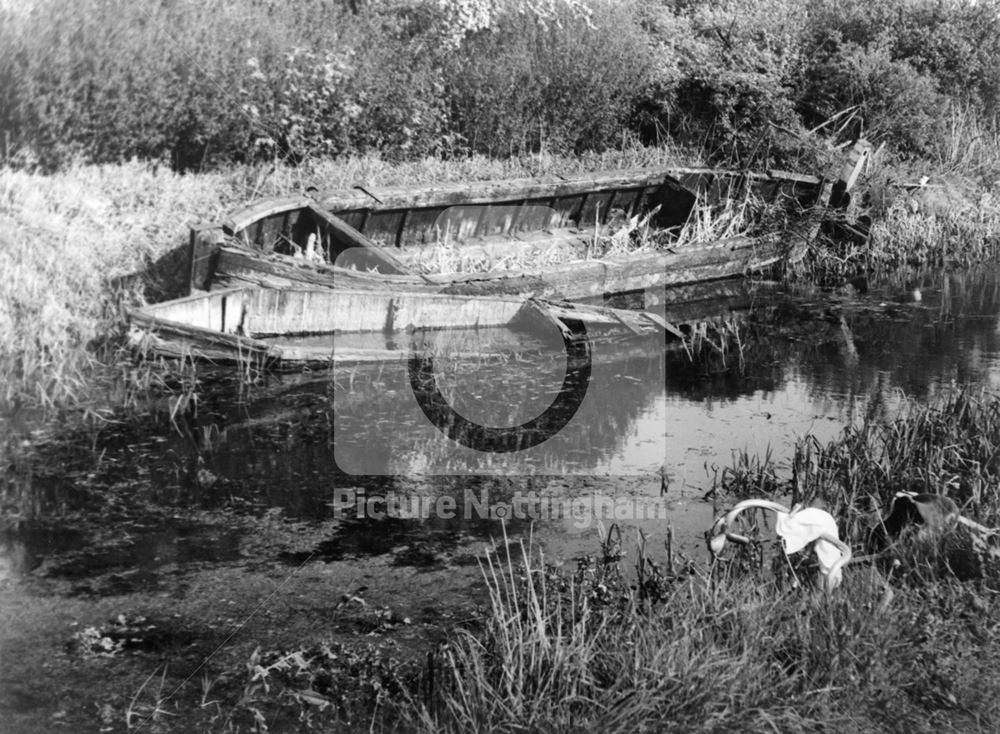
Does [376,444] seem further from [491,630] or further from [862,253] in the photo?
[862,253]

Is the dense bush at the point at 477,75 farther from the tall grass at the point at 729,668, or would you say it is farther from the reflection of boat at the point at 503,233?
the tall grass at the point at 729,668

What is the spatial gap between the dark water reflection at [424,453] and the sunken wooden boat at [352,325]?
10.1 inches

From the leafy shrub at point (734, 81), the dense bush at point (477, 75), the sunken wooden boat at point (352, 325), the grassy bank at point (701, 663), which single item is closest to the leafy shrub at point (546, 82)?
Result: the dense bush at point (477, 75)

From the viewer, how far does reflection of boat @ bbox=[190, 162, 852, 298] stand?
9.05 meters

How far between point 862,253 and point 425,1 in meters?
5.92

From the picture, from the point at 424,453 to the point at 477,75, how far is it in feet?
25.5

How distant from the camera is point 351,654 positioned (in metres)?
4.69

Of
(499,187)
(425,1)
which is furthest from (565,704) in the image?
(425,1)

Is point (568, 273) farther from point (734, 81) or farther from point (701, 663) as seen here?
point (701, 663)

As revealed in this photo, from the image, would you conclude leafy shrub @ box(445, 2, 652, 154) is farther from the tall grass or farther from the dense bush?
the tall grass

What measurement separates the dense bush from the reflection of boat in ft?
5.02

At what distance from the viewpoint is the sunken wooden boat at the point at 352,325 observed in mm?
8164

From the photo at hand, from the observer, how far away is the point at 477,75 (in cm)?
1392

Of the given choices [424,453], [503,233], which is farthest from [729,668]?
[503,233]
